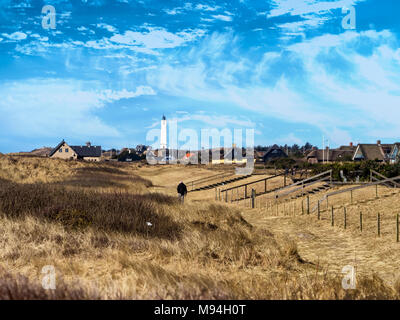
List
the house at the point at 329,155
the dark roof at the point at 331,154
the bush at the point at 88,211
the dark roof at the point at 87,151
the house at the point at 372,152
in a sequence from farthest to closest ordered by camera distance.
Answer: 1. the dark roof at the point at 87,151
2. the dark roof at the point at 331,154
3. the house at the point at 329,155
4. the house at the point at 372,152
5. the bush at the point at 88,211

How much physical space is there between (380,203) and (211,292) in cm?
1717

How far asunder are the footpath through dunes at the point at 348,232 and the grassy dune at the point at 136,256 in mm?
1052

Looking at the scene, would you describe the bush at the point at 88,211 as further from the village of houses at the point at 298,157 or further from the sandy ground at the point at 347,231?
the village of houses at the point at 298,157

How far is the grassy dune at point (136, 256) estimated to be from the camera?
18.6ft

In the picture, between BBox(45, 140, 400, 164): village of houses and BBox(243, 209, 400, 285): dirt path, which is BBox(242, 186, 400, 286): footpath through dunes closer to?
BBox(243, 209, 400, 285): dirt path

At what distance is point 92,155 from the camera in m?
119

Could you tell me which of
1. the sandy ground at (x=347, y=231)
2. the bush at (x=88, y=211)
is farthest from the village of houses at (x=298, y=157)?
the bush at (x=88, y=211)

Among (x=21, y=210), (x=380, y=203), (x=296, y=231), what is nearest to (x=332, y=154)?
(x=380, y=203)

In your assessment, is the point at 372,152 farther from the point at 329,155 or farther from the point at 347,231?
the point at 347,231

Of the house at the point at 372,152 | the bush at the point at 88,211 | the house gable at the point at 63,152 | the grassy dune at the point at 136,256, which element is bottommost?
the grassy dune at the point at 136,256

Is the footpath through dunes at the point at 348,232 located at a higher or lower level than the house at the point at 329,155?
lower

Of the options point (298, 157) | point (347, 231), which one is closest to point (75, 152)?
point (298, 157)

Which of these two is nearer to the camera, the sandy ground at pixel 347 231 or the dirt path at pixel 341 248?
the dirt path at pixel 341 248

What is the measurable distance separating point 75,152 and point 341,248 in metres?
111
